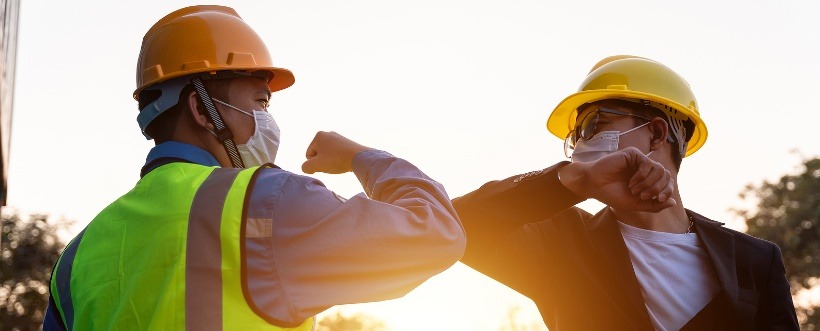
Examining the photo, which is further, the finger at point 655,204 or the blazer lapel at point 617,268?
the blazer lapel at point 617,268

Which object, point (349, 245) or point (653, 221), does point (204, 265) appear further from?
point (653, 221)

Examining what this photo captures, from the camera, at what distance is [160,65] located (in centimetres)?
399

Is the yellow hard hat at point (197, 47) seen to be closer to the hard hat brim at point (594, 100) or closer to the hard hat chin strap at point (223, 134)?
the hard hat chin strap at point (223, 134)

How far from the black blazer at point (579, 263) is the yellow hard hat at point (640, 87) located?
866 mm

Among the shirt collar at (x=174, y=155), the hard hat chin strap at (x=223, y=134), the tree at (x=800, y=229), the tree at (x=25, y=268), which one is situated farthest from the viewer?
the tree at (x=800, y=229)

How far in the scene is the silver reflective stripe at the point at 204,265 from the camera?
281 cm

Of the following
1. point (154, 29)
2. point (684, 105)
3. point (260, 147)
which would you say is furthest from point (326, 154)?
point (684, 105)

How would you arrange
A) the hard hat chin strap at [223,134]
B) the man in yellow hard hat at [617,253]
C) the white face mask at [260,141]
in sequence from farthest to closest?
the man in yellow hard hat at [617,253] → the white face mask at [260,141] → the hard hat chin strap at [223,134]

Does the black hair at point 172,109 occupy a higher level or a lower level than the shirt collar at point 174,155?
higher

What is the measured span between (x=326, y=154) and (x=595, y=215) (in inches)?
90.3

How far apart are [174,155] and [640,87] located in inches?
128

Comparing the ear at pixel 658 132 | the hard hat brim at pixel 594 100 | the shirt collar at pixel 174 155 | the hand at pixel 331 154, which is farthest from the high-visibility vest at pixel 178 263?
the hard hat brim at pixel 594 100

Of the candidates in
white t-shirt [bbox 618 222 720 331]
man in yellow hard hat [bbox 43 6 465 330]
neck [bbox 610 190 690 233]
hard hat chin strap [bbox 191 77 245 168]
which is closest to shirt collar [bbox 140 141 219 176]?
man in yellow hard hat [bbox 43 6 465 330]

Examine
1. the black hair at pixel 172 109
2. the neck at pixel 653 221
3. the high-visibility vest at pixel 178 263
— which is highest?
the black hair at pixel 172 109
